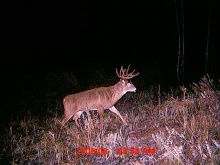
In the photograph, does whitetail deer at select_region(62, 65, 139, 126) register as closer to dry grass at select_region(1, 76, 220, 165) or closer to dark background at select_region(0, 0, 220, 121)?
dry grass at select_region(1, 76, 220, 165)

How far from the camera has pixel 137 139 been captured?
581 cm

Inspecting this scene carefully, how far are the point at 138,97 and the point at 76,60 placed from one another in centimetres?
1240

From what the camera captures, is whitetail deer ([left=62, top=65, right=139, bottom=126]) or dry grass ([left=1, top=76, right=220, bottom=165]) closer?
dry grass ([left=1, top=76, right=220, bottom=165])

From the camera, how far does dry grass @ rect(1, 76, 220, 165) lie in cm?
465

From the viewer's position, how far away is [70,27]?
2741cm

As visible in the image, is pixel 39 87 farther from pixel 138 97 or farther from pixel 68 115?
pixel 68 115

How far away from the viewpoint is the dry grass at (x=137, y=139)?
4.65m

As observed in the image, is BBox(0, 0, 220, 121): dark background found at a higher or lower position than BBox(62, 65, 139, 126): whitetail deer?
higher

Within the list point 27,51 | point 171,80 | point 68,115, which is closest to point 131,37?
point 27,51
